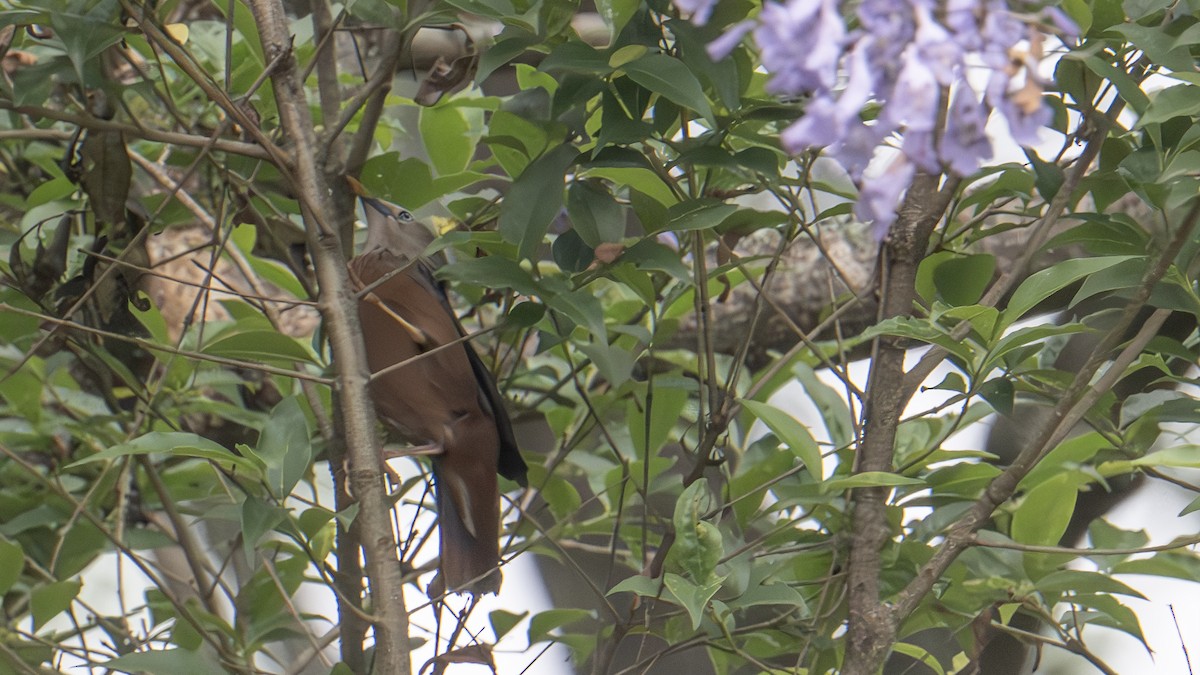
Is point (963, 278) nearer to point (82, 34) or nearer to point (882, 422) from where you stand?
point (882, 422)

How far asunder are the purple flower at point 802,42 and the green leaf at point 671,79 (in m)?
0.27

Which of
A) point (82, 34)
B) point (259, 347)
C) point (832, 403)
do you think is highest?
point (82, 34)

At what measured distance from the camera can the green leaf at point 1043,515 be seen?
910mm

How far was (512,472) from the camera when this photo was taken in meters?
0.92

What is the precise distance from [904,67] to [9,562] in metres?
0.95

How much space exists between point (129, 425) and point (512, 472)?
0.56 metres

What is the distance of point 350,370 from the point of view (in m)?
0.75

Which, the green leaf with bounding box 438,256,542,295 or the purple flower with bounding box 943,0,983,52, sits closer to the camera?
the purple flower with bounding box 943,0,983,52

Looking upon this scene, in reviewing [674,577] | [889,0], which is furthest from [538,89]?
[889,0]

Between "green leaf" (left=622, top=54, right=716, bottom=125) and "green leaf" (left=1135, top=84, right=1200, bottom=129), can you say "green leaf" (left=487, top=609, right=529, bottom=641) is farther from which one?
"green leaf" (left=1135, top=84, right=1200, bottom=129)

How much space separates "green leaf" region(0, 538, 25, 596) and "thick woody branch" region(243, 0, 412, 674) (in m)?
0.42

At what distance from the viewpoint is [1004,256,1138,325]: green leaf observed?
0.69m

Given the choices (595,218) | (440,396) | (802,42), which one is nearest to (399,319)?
(440,396)

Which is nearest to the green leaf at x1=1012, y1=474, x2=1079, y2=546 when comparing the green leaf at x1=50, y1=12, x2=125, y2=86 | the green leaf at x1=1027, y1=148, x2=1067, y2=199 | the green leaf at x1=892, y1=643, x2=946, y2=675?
the green leaf at x1=892, y1=643, x2=946, y2=675
